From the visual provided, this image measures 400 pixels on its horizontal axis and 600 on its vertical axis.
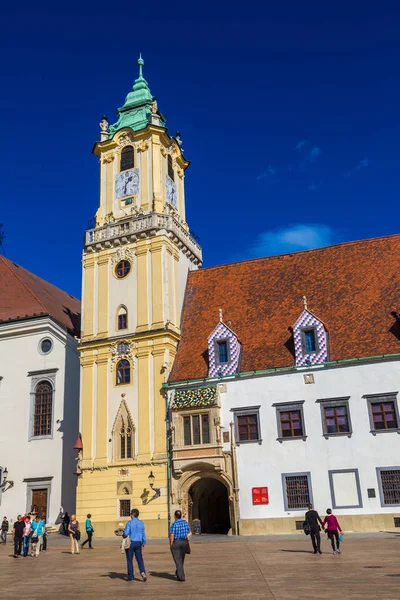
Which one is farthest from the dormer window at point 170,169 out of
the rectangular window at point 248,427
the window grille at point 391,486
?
the window grille at point 391,486

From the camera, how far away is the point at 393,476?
2684 centimetres

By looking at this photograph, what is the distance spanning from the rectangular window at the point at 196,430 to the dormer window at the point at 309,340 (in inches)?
247

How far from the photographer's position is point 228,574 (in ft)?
46.9

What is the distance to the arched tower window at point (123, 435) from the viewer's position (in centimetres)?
3225

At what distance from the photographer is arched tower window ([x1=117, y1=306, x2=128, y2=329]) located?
35.2 meters

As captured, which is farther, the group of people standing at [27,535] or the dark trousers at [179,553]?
the group of people standing at [27,535]

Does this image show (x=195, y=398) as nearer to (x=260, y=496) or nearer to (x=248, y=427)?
(x=248, y=427)

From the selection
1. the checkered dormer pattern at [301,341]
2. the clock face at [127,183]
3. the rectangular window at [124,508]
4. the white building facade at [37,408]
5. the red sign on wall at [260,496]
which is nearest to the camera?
the red sign on wall at [260,496]

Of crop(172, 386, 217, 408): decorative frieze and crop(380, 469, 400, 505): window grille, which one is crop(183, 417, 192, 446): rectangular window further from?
crop(380, 469, 400, 505): window grille

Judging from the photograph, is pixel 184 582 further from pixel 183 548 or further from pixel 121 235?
pixel 121 235

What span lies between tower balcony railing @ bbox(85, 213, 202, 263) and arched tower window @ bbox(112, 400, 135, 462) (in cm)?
1050

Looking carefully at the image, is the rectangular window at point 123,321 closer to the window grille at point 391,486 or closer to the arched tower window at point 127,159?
the arched tower window at point 127,159

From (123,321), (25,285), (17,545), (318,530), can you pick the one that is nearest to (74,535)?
(17,545)

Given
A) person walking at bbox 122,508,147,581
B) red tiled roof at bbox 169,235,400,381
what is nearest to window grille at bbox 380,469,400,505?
red tiled roof at bbox 169,235,400,381
